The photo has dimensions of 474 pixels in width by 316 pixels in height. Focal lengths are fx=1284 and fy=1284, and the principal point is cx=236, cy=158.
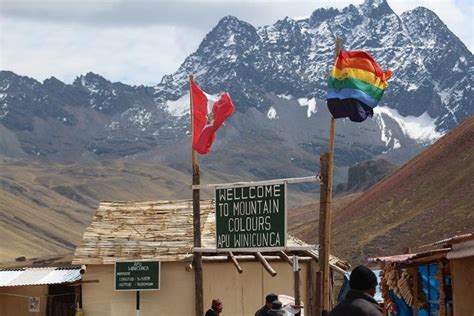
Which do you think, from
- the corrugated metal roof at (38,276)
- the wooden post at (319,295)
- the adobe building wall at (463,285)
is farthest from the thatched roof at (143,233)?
the adobe building wall at (463,285)

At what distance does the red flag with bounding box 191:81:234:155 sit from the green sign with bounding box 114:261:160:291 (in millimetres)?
4181

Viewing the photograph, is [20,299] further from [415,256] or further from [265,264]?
[415,256]

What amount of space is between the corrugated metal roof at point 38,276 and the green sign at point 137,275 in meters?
1.61

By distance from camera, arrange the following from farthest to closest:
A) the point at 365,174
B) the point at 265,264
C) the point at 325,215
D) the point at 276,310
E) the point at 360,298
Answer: the point at 365,174 < the point at 265,264 < the point at 325,215 < the point at 276,310 < the point at 360,298

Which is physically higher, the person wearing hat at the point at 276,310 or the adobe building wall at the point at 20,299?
the adobe building wall at the point at 20,299

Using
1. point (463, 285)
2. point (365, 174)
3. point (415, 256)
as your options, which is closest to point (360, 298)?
point (463, 285)

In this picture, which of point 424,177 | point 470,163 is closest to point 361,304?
point 470,163

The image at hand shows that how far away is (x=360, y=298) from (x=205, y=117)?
13.6 metres

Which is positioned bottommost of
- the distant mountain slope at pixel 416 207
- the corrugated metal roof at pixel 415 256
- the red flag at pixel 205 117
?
the corrugated metal roof at pixel 415 256

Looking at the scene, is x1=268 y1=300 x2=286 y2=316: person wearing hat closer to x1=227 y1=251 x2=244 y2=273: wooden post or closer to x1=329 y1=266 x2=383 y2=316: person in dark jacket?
x1=329 y1=266 x2=383 y2=316: person in dark jacket

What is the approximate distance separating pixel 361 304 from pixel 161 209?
63.0 feet

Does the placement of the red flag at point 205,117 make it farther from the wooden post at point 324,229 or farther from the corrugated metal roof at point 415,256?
the wooden post at point 324,229

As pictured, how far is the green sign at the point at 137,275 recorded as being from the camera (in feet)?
86.8

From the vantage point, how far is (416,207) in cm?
8338
